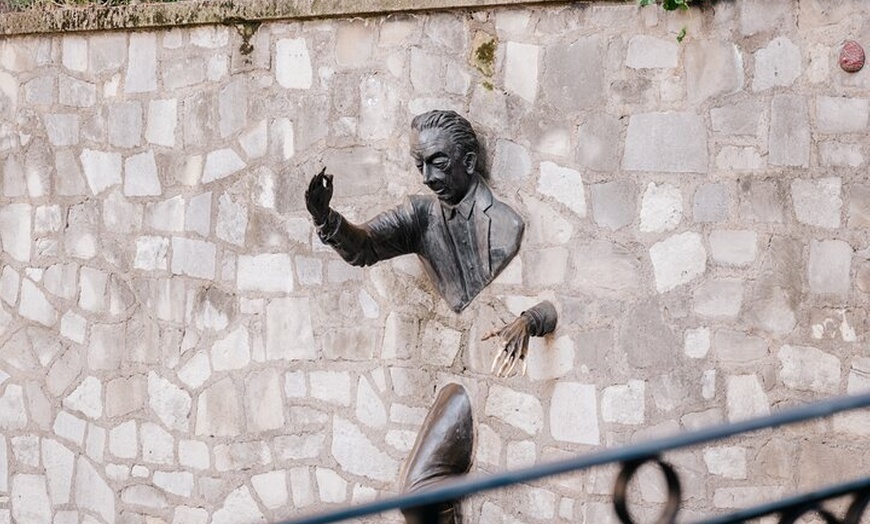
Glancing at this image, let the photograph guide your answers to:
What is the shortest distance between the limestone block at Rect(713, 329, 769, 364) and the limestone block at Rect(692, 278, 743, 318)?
63 millimetres

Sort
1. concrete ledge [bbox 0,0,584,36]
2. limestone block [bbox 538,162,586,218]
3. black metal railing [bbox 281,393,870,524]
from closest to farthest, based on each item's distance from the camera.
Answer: black metal railing [bbox 281,393,870,524] → limestone block [bbox 538,162,586,218] → concrete ledge [bbox 0,0,584,36]

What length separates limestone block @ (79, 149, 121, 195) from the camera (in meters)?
5.98

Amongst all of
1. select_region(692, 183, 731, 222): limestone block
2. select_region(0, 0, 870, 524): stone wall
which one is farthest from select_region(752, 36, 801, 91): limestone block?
select_region(692, 183, 731, 222): limestone block

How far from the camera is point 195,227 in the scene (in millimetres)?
5715

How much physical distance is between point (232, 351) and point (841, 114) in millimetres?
2649

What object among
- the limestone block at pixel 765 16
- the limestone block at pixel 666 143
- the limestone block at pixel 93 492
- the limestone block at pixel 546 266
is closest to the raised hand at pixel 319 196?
the limestone block at pixel 546 266

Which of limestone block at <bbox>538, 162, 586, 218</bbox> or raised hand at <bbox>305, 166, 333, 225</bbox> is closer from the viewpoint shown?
raised hand at <bbox>305, 166, 333, 225</bbox>

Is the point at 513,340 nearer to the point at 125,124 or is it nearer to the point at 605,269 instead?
the point at 605,269

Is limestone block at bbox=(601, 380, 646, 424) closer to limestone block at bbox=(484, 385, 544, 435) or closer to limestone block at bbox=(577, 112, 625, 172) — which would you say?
limestone block at bbox=(484, 385, 544, 435)

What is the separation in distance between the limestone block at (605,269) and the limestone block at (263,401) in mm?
1437

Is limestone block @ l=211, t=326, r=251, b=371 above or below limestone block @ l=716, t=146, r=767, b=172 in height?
below

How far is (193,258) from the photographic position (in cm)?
573

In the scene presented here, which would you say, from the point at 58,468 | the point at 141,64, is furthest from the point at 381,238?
the point at 58,468

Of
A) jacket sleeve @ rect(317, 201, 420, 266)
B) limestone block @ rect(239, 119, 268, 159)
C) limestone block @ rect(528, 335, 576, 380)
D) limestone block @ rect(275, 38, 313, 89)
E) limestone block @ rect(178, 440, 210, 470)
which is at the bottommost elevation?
limestone block @ rect(178, 440, 210, 470)
